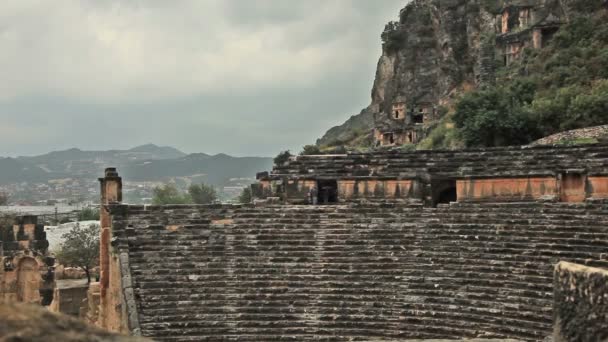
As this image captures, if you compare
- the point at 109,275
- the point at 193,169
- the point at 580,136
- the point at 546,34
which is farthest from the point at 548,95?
the point at 193,169

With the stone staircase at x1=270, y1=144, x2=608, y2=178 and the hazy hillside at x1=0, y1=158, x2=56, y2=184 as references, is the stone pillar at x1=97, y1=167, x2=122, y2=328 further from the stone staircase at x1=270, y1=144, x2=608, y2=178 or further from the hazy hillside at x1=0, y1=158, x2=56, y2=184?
the hazy hillside at x1=0, y1=158, x2=56, y2=184

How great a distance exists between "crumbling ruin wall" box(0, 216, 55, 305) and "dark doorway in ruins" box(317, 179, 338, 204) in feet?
23.3

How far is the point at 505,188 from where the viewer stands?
46.9 feet

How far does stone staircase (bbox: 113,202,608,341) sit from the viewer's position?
423 inches

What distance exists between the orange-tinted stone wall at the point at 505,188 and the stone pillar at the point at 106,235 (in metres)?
7.07

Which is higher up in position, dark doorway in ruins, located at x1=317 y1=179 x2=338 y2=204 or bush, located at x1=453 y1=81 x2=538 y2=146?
bush, located at x1=453 y1=81 x2=538 y2=146

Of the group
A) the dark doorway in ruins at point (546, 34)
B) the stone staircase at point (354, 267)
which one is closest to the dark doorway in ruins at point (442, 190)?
the stone staircase at point (354, 267)

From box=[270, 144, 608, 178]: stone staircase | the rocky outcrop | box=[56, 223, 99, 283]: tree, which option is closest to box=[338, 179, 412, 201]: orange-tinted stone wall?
box=[270, 144, 608, 178]: stone staircase

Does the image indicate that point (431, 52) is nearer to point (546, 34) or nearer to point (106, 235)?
point (546, 34)

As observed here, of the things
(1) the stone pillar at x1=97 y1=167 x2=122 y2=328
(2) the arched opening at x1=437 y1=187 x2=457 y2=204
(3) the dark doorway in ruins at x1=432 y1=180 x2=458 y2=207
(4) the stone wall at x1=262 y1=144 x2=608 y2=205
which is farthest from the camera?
(2) the arched opening at x1=437 y1=187 x2=457 y2=204

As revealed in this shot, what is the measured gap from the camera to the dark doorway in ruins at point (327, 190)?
1563 centimetres

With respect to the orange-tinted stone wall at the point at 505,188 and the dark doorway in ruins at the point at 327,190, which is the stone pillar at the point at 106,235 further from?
the orange-tinted stone wall at the point at 505,188

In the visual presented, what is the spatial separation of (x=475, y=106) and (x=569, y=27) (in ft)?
46.7

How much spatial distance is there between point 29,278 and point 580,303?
51.5 feet
